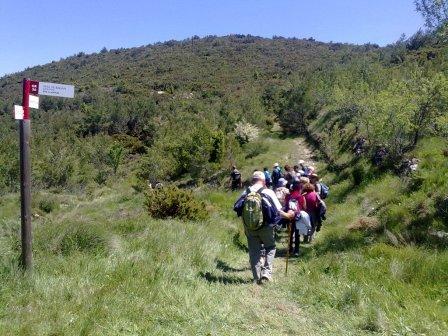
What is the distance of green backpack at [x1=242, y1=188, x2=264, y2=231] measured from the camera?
6750 mm

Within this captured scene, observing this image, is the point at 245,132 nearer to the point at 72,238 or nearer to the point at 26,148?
the point at 72,238

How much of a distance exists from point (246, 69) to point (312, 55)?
23.1m

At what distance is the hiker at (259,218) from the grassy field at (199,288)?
1.09 ft

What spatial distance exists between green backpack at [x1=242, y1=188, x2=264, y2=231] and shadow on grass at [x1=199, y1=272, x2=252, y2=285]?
855 mm

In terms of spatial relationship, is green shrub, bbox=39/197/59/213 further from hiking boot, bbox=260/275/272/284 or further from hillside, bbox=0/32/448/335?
hiking boot, bbox=260/275/272/284

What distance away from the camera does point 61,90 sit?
19.1 feet

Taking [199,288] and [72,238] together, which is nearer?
[199,288]

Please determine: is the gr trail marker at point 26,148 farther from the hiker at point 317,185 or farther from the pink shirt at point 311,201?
the hiker at point 317,185

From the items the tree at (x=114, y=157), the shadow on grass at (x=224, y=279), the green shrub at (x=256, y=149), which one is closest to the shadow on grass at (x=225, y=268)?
the shadow on grass at (x=224, y=279)

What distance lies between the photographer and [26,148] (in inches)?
221

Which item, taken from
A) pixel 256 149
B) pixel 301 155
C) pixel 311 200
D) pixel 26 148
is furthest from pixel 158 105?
pixel 26 148

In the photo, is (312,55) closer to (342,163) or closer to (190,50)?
(190,50)

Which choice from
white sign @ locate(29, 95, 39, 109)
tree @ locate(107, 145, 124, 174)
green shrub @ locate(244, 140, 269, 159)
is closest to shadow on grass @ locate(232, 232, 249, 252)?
white sign @ locate(29, 95, 39, 109)

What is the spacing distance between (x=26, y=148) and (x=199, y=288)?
289cm
